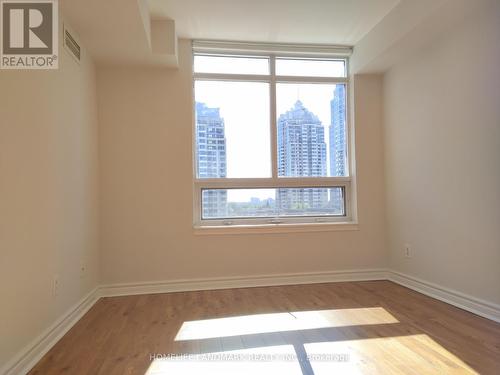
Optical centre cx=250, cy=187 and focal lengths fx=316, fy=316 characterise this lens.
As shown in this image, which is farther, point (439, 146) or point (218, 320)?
point (439, 146)

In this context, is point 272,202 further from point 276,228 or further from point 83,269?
point 83,269

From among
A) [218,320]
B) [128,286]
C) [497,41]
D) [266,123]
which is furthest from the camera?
[266,123]

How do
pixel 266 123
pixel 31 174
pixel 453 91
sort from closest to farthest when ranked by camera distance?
pixel 31 174, pixel 453 91, pixel 266 123

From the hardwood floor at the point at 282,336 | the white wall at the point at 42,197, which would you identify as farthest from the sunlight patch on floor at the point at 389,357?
the white wall at the point at 42,197

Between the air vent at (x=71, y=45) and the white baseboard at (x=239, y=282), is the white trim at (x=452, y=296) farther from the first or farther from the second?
the air vent at (x=71, y=45)

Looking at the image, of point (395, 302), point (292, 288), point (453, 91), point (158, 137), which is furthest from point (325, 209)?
point (158, 137)

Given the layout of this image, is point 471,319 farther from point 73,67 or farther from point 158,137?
point 73,67

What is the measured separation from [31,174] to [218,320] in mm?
1681

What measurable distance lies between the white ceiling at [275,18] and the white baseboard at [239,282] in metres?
2.65

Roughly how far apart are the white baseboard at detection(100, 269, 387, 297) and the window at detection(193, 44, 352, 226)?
2.03ft

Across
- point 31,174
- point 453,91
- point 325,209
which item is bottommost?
point 325,209

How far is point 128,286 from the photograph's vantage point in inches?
130

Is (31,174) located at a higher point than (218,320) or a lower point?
higher

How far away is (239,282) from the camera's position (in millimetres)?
3479
